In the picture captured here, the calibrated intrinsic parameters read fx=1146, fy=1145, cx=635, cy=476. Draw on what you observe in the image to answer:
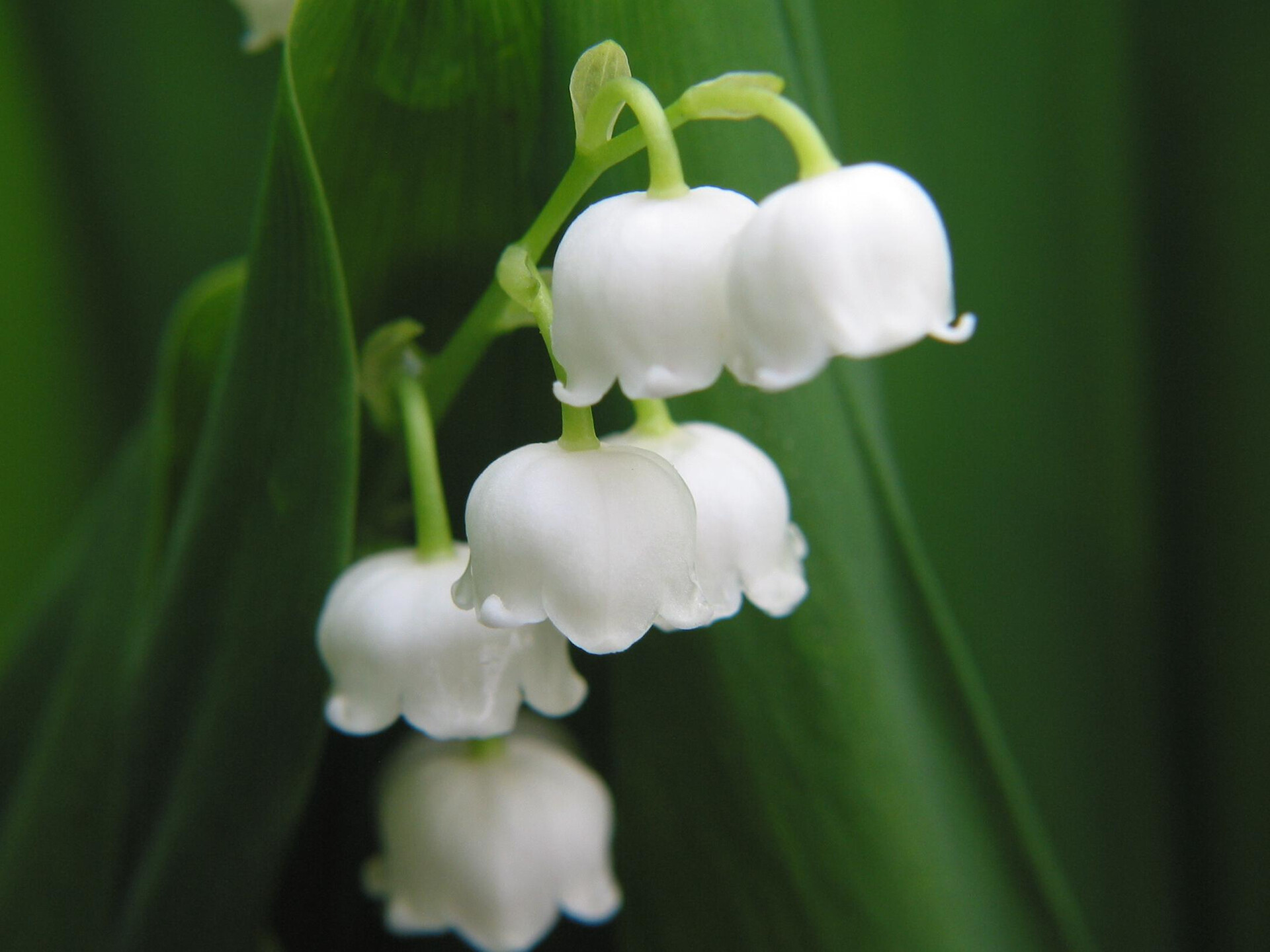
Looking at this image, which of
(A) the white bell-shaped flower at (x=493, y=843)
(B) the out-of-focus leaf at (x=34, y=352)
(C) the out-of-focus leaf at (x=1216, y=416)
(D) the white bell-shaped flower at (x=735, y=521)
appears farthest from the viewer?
(B) the out-of-focus leaf at (x=34, y=352)

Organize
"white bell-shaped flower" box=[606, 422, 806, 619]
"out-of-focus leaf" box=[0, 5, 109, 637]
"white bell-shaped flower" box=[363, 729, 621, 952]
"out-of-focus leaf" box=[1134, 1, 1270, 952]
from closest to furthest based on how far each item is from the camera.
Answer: "white bell-shaped flower" box=[606, 422, 806, 619]
"white bell-shaped flower" box=[363, 729, 621, 952]
"out-of-focus leaf" box=[1134, 1, 1270, 952]
"out-of-focus leaf" box=[0, 5, 109, 637]

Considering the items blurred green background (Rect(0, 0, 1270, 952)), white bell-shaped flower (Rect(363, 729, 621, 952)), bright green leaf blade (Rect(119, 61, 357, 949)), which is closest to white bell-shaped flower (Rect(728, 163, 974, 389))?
bright green leaf blade (Rect(119, 61, 357, 949))

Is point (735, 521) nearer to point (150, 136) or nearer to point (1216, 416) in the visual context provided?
point (1216, 416)

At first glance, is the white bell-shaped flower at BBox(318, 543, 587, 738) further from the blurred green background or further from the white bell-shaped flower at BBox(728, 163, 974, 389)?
the blurred green background

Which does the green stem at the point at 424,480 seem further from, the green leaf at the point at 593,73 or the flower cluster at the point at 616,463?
the green leaf at the point at 593,73

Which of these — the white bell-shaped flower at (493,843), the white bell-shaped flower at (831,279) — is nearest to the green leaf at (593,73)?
the white bell-shaped flower at (831,279)

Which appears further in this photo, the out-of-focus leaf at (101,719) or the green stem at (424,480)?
the out-of-focus leaf at (101,719)

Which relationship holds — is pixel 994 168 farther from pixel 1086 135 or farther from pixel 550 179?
pixel 550 179

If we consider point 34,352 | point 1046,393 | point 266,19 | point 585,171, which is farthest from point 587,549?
point 34,352
